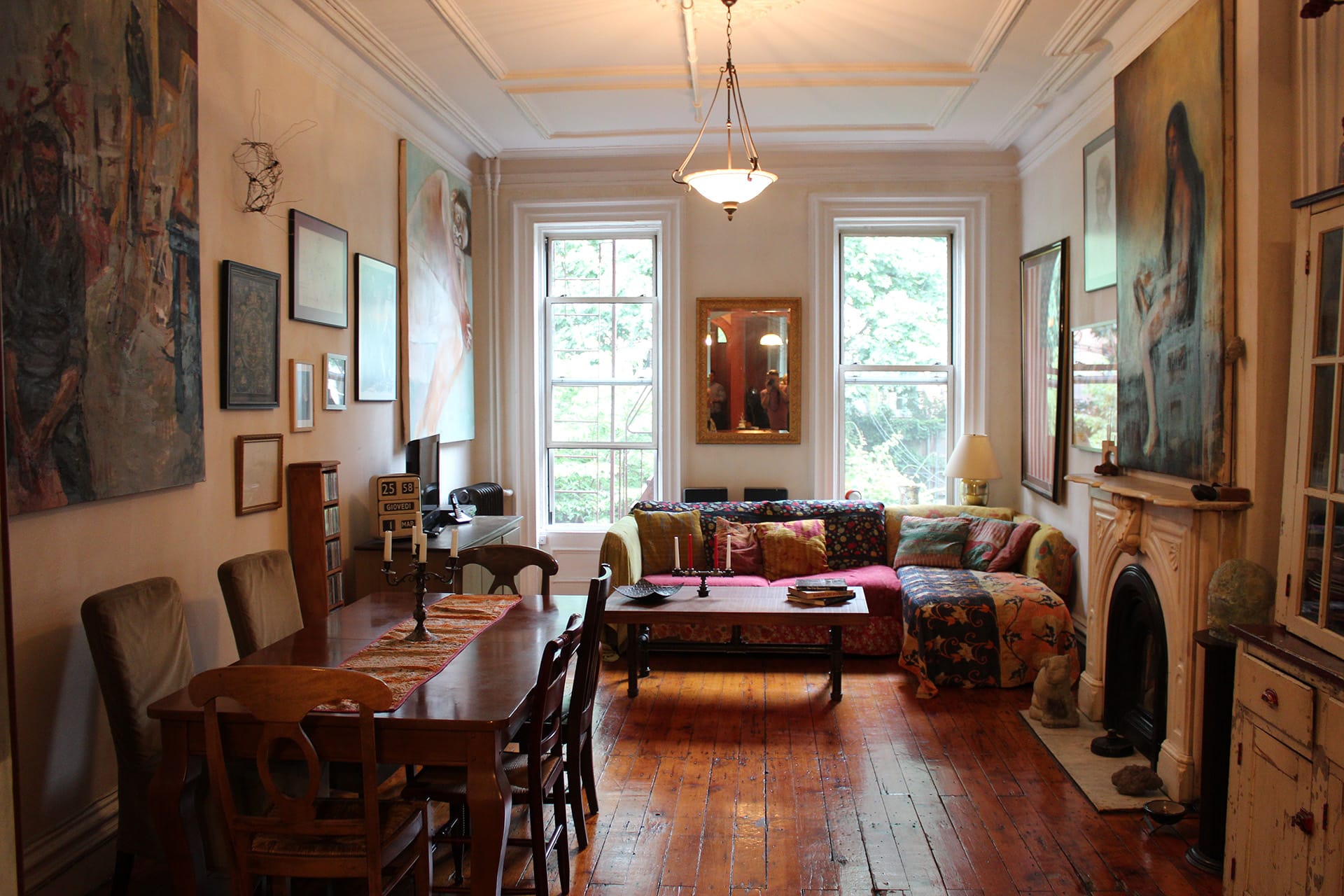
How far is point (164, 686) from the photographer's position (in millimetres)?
2701

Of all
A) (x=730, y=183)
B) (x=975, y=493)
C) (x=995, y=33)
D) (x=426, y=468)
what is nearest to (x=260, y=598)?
(x=426, y=468)

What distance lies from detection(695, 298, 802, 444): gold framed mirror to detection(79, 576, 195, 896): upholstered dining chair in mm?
4529

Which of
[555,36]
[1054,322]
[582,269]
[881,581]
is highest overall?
[555,36]

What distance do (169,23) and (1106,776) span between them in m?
4.56

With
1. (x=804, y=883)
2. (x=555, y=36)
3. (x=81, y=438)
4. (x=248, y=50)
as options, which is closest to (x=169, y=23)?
(x=248, y=50)

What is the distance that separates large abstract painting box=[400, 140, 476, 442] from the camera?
536 centimetres

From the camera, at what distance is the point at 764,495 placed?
22.0 ft

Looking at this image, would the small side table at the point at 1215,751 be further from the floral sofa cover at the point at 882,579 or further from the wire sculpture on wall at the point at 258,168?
the wire sculpture on wall at the point at 258,168

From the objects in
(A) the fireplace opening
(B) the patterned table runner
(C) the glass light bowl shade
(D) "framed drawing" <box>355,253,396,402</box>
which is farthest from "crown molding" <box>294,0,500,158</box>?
(A) the fireplace opening

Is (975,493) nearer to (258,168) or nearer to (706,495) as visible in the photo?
(706,495)

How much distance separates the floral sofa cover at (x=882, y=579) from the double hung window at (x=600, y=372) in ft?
2.27

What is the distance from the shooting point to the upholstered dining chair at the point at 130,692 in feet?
8.30

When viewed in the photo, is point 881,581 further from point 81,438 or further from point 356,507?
point 81,438

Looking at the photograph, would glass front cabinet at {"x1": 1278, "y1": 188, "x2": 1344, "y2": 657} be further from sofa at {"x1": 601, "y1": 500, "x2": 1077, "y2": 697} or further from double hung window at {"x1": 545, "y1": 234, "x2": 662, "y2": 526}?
double hung window at {"x1": 545, "y1": 234, "x2": 662, "y2": 526}
